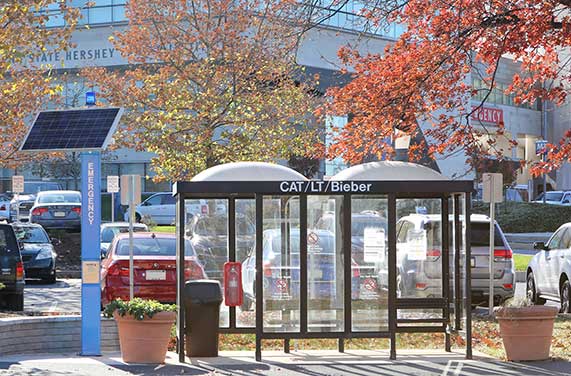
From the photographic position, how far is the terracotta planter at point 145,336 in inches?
503

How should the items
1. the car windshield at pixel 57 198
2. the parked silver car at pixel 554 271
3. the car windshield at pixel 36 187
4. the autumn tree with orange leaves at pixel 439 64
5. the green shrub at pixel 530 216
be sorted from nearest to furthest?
1. the autumn tree with orange leaves at pixel 439 64
2. the parked silver car at pixel 554 271
3. the car windshield at pixel 57 198
4. the green shrub at pixel 530 216
5. the car windshield at pixel 36 187

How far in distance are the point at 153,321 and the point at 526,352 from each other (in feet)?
14.8

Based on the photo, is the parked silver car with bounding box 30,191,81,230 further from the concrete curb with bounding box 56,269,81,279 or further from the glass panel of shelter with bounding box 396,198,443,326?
the glass panel of shelter with bounding box 396,198,443,326

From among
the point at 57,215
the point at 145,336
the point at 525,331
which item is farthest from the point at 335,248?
the point at 57,215

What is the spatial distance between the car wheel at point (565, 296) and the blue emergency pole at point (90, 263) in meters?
9.68

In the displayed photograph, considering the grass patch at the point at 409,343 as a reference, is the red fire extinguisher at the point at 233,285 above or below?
above

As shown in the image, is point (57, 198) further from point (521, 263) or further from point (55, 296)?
point (521, 263)

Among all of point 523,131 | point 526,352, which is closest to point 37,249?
point 526,352

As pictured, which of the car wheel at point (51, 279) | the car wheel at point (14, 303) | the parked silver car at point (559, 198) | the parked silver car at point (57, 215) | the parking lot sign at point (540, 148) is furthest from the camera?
the parked silver car at point (559, 198)

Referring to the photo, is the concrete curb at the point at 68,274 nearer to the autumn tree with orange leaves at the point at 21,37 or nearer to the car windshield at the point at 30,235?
the car windshield at the point at 30,235

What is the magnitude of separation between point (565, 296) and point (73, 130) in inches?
407

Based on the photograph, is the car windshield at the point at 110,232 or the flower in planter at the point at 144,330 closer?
the flower in planter at the point at 144,330

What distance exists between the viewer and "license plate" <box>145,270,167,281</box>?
1780cm

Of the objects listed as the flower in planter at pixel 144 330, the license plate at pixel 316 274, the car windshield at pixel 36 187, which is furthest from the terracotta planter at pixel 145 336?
the car windshield at pixel 36 187
